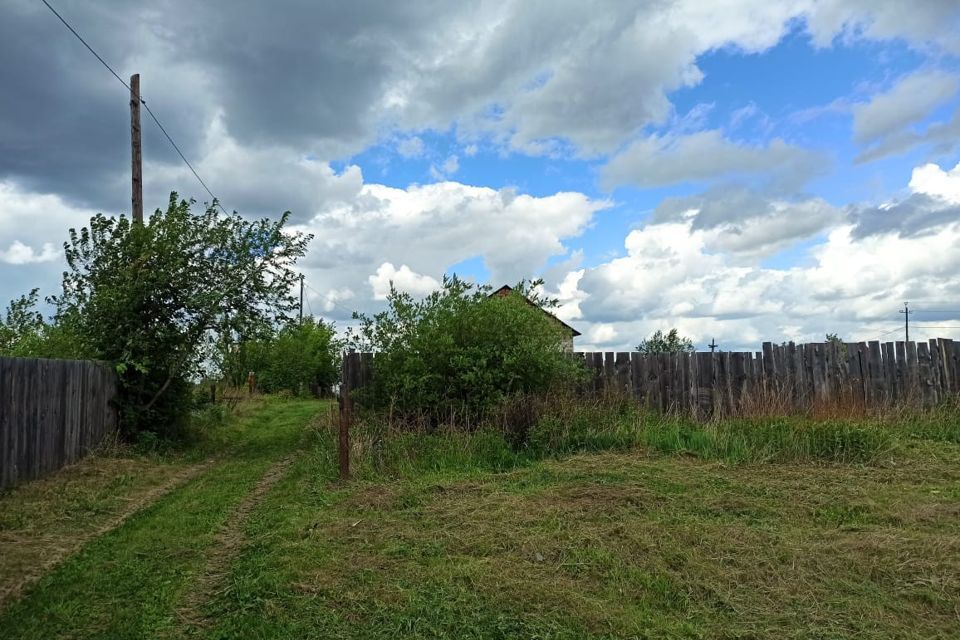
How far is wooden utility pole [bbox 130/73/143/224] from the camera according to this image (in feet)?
42.4

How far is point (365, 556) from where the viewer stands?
5281mm

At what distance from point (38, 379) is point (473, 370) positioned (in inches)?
242

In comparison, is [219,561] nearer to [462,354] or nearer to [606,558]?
[606,558]

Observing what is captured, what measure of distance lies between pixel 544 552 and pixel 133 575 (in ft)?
10.5

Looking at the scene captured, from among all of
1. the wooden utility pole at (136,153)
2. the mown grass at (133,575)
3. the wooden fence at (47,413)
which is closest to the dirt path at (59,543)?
the mown grass at (133,575)

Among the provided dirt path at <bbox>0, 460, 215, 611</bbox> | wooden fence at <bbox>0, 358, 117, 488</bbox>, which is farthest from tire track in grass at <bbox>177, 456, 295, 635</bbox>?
wooden fence at <bbox>0, 358, 117, 488</bbox>

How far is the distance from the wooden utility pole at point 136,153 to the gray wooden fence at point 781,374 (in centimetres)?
881

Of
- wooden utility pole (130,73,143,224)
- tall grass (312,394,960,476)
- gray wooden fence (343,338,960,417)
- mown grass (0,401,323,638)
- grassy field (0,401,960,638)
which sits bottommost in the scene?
mown grass (0,401,323,638)

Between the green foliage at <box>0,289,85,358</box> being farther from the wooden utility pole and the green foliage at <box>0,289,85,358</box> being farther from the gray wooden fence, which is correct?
the gray wooden fence

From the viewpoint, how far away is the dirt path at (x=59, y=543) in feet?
16.4

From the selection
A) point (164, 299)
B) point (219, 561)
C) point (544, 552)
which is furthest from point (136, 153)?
point (544, 552)

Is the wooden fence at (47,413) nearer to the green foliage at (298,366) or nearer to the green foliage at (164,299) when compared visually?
the green foliage at (164,299)

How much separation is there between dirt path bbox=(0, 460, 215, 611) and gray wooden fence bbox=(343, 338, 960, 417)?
7.14 metres

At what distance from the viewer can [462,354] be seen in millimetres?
11289
